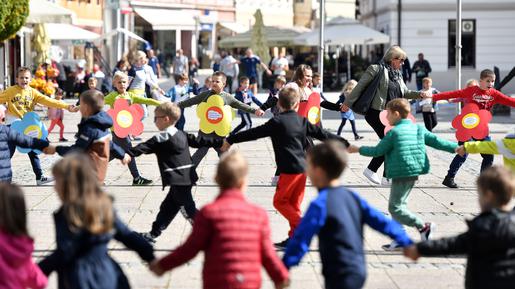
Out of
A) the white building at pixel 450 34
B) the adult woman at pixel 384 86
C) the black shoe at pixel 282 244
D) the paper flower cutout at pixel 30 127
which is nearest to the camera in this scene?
the black shoe at pixel 282 244

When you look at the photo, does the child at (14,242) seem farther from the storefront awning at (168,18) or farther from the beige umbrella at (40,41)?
the storefront awning at (168,18)

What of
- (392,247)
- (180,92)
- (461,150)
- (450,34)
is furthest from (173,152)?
(450,34)

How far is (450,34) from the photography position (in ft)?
150

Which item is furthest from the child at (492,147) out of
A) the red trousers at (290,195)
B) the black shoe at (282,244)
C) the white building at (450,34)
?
the white building at (450,34)

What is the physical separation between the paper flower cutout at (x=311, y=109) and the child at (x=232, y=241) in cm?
707

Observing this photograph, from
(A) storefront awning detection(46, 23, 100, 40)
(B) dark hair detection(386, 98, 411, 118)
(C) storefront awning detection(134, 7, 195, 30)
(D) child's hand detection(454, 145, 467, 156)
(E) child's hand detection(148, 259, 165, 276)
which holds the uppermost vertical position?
(C) storefront awning detection(134, 7, 195, 30)

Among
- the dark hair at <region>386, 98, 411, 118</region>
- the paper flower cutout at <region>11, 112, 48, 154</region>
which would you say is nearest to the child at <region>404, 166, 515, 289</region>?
the dark hair at <region>386, 98, 411, 118</region>

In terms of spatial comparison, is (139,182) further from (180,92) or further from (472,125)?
(180,92)

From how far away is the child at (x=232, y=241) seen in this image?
5.81 metres

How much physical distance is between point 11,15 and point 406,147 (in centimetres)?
1900

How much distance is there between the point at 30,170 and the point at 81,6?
42.6 metres

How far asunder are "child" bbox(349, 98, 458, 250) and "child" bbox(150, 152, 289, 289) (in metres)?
3.45

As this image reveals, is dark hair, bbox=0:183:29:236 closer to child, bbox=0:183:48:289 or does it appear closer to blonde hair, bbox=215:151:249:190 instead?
child, bbox=0:183:48:289

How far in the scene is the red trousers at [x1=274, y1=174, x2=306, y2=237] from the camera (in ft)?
30.9
